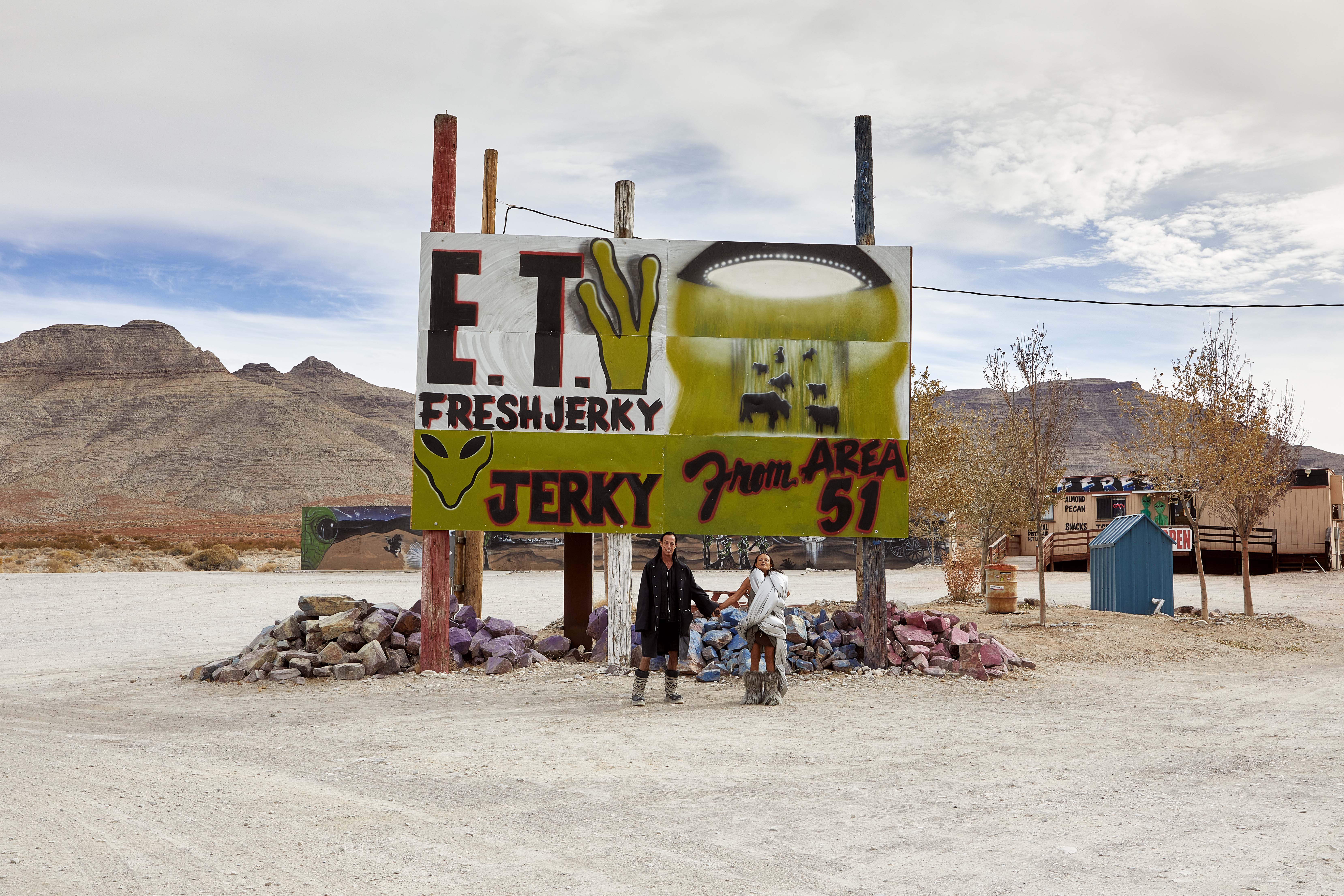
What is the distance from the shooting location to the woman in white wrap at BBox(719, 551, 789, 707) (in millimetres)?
9750

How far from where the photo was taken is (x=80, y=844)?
4.96 m

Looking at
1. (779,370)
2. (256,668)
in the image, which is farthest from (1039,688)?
(256,668)

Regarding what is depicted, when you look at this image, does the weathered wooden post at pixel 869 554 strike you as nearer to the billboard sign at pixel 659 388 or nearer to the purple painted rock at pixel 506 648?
the billboard sign at pixel 659 388

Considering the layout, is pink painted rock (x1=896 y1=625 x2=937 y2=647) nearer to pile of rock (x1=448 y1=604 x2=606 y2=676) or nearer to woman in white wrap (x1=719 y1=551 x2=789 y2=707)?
woman in white wrap (x1=719 y1=551 x2=789 y2=707)

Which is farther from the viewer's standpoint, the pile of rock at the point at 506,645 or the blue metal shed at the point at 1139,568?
the blue metal shed at the point at 1139,568

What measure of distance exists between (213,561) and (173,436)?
68.8 meters

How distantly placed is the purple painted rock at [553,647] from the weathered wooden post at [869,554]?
4089 mm

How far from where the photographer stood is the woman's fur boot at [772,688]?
32.2ft

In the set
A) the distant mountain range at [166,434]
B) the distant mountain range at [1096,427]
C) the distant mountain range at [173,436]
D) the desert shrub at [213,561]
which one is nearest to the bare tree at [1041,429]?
the desert shrub at [213,561]

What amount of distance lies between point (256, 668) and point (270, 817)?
628 centimetres

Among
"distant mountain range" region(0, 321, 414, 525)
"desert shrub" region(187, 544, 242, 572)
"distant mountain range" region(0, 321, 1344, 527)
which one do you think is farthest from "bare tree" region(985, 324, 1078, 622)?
"distant mountain range" region(0, 321, 414, 525)

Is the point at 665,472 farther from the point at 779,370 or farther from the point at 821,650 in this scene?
the point at 821,650

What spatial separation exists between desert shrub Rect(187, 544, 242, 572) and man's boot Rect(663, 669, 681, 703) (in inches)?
1299

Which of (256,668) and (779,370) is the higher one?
(779,370)
